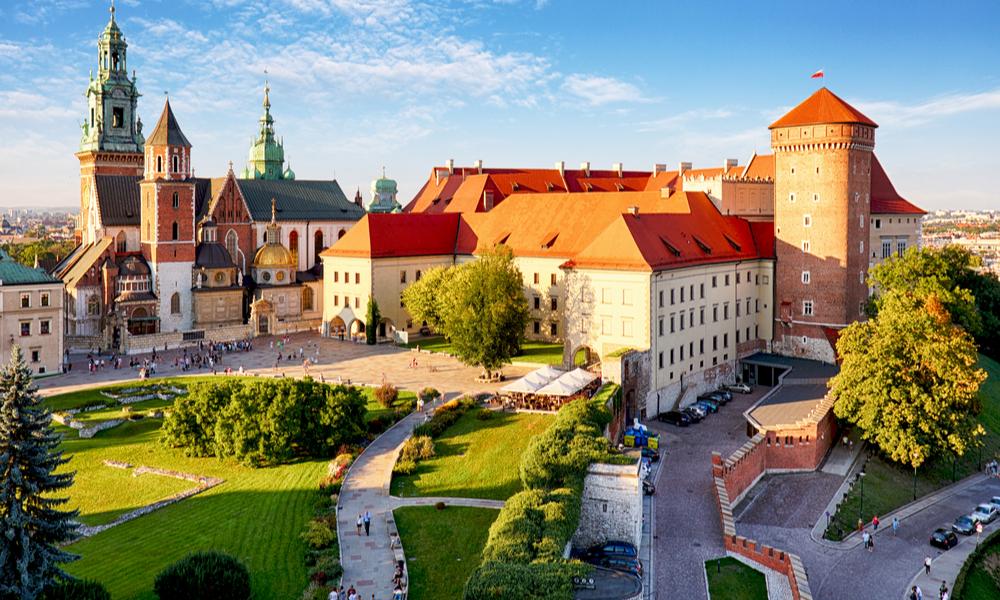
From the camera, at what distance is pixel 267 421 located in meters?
44.6

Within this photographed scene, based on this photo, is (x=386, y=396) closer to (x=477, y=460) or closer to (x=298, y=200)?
(x=477, y=460)

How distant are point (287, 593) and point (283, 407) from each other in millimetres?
16277

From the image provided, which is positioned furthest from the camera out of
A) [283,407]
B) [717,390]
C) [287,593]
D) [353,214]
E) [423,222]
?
[353,214]

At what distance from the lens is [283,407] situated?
44969 mm

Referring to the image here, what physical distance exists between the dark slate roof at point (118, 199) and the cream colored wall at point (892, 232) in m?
65.5

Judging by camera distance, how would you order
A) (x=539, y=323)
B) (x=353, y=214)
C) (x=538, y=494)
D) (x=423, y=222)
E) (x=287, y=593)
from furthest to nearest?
(x=353, y=214)
(x=423, y=222)
(x=539, y=323)
(x=538, y=494)
(x=287, y=593)

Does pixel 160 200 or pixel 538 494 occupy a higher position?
pixel 160 200

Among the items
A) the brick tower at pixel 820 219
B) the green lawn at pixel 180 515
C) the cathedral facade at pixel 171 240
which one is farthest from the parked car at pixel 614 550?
the cathedral facade at pixel 171 240

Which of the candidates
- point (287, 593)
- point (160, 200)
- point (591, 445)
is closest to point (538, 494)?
point (591, 445)

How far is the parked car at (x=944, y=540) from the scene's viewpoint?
4112 centimetres

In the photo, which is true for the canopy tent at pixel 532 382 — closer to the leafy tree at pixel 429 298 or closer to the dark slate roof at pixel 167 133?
the leafy tree at pixel 429 298

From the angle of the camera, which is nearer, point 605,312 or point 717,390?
point 605,312

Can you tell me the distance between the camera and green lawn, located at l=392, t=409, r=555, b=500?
39.4 metres

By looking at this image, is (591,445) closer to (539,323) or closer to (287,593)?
(287,593)
